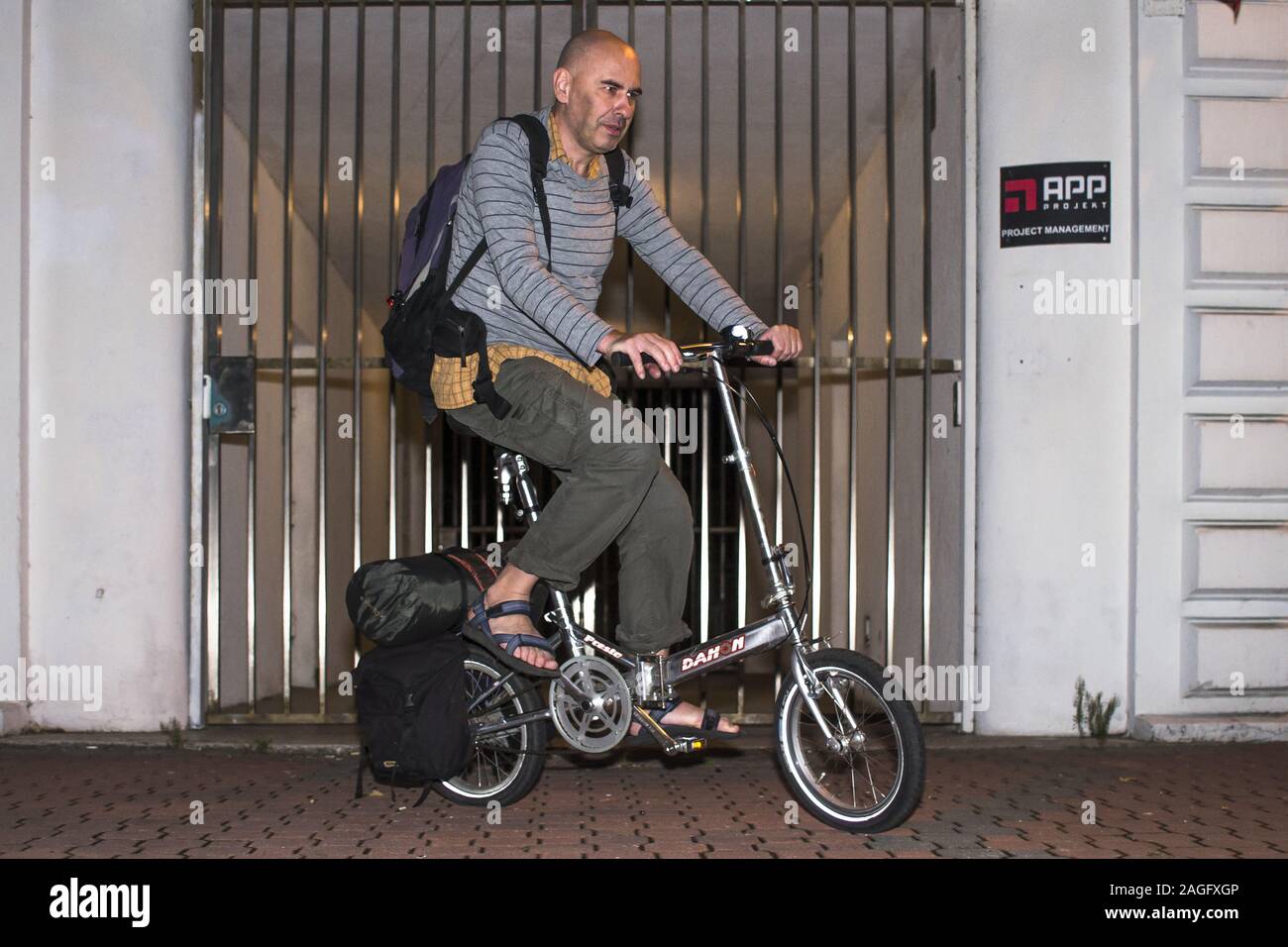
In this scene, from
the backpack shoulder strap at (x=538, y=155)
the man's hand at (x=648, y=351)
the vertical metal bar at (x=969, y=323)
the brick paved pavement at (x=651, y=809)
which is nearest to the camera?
the man's hand at (x=648, y=351)

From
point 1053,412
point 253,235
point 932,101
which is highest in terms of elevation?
point 932,101

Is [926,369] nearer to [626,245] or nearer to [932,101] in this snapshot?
[932,101]

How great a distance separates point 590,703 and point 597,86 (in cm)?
168

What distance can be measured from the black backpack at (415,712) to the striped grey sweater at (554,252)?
36.8 inches

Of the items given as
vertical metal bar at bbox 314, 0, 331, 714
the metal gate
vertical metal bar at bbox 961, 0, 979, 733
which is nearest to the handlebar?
the metal gate

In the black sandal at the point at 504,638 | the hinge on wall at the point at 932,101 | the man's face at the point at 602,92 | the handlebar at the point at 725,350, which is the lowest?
the black sandal at the point at 504,638

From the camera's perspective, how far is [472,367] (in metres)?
3.53

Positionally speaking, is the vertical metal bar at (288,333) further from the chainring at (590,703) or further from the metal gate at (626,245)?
the chainring at (590,703)

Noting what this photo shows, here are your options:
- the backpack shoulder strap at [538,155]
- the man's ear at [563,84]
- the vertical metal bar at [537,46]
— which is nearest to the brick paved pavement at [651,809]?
the backpack shoulder strap at [538,155]

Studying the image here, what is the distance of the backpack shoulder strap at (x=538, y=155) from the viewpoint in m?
3.51

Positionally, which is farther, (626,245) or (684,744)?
(626,245)

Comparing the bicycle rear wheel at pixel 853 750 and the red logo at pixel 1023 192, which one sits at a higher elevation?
the red logo at pixel 1023 192

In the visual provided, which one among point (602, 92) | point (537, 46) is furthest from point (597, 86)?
point (537, 46)

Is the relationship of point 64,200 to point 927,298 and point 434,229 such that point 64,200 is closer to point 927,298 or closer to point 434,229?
point 434,229
